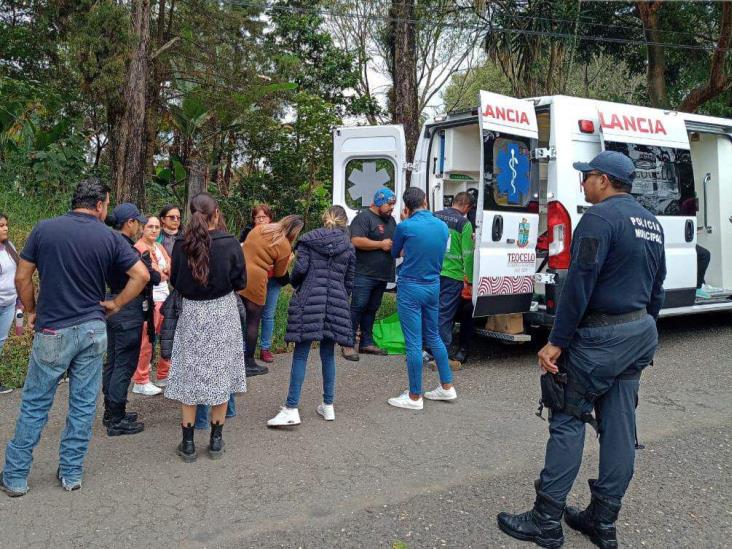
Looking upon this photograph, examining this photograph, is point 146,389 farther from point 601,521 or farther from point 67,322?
point 601,521

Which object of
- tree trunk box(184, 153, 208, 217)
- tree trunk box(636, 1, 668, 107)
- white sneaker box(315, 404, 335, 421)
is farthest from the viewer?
tree trunk box(636, 1, 668, 107)

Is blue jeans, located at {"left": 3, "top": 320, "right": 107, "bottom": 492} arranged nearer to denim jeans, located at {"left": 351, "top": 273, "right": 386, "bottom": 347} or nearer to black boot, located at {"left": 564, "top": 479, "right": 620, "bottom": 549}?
black boot, located at {"left": 564, "top": 479, "right": 620, "bottom": 549}

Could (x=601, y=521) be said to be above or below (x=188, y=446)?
below

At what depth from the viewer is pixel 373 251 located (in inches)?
270

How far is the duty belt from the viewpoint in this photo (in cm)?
313

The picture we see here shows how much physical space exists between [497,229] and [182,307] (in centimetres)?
304

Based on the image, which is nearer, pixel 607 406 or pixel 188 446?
pixel 607 406

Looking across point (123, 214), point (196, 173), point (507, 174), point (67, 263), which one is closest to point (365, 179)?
point (507, 174)

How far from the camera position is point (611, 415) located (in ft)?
10.4

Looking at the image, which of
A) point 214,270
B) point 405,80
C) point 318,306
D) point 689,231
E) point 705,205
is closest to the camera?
point 214,270

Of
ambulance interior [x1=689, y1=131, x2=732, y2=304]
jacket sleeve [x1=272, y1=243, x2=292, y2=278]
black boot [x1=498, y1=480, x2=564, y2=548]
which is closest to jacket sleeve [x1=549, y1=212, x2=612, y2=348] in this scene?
black boot [x1=498, y1=480, x2=564, y2=548]

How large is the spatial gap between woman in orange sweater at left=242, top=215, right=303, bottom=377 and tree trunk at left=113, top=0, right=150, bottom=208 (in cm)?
417

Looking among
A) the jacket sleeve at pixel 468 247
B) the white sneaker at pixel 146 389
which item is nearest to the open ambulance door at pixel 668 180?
the jacket sleeve at pixel 468 247

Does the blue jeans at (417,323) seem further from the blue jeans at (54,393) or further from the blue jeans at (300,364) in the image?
the blue jeans at (54,393)
